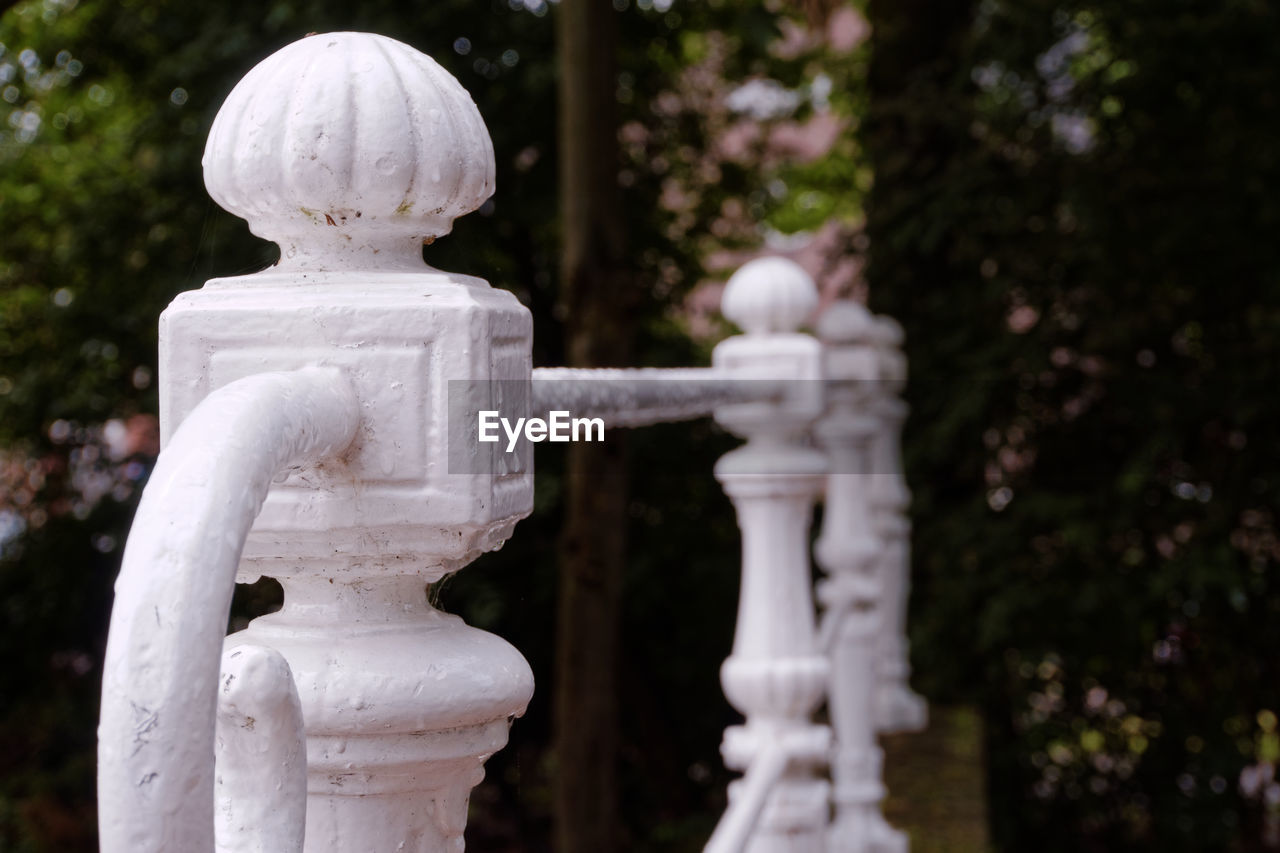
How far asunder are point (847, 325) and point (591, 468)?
0.76 meters

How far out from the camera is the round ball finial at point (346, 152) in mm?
713

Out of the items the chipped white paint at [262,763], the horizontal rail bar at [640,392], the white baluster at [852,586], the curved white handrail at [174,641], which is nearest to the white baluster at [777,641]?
the horizontal rail bar at [640,392]

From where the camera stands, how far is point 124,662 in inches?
19.9

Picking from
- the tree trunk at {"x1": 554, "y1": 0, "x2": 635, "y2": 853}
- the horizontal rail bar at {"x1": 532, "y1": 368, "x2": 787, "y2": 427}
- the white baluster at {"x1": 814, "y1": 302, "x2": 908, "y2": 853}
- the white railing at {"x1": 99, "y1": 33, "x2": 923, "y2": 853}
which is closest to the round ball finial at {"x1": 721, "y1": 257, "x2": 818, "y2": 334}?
the horizontal rail bar at {"x1": 532, "y1": 368, "x2": 787, "y2": 427}

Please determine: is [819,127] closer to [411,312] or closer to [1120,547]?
[1120,547]

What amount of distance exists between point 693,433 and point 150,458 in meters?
1.94

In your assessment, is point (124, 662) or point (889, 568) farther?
point (889, 568)

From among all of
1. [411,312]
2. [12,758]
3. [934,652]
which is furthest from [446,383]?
[12,758]

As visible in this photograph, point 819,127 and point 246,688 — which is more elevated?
point 819,127

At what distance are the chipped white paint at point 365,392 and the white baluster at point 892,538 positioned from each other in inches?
117

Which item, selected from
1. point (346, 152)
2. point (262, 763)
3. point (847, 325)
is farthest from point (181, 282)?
point (262, 763)

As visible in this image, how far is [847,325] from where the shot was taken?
11.2 ft

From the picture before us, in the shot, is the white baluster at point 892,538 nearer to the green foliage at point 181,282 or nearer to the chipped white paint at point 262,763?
the green foliage at point 181,282

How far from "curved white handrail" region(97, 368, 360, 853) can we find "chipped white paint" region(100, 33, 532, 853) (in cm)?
8
